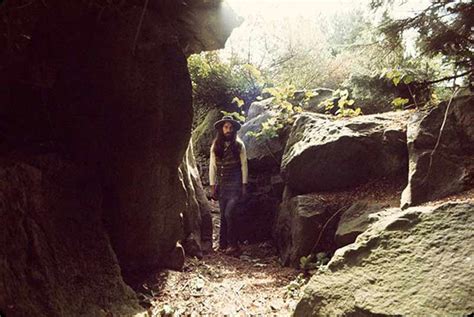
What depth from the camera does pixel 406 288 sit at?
7.45 ft

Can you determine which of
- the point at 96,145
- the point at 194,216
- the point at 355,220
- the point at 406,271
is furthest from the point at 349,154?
the point at 96,145

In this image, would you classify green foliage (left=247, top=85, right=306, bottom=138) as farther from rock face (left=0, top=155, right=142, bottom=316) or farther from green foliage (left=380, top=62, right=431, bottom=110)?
rock face (left=0, top=155, right=142, bottom=316)

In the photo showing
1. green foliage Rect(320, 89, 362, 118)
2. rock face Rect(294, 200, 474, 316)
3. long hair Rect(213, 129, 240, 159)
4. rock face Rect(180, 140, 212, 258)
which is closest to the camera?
rock face Rect(294, 200, 474, 316)

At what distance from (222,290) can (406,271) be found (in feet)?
8.73

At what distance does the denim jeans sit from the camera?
22.0 feet

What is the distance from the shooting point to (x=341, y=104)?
263 inches

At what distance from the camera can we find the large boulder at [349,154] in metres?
5.41

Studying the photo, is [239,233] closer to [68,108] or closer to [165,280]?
[165,280]

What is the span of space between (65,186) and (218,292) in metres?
2.33

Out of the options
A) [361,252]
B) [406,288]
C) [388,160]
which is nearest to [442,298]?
[406,288]

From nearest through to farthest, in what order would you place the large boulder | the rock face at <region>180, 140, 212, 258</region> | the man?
the large boulder → the rock face at <region>180, 140, 212, 258</region> → the man

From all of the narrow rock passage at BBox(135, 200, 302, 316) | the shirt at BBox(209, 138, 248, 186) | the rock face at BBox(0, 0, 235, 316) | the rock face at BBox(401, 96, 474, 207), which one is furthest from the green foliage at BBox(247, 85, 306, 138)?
the rock face at BBox(401, 96, 474, 207)

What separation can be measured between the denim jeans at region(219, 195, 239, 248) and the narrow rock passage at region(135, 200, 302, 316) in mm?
805

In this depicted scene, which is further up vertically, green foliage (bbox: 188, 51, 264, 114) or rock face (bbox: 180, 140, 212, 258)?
green foliage (bbox: 188, 51, 264, 114)
